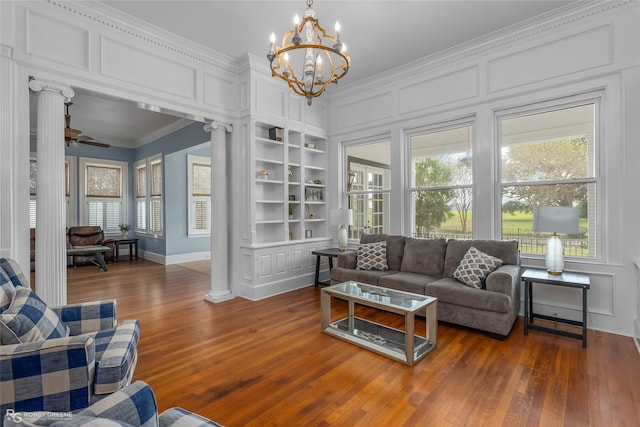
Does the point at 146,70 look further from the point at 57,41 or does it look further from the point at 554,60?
the point at 554,60

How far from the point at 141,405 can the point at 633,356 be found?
3.65 meters

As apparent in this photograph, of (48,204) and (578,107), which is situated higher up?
(578,107)

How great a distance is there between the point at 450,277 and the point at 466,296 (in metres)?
0.60

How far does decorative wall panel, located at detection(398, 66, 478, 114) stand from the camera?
4.00 m

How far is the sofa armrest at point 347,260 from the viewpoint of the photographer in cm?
430

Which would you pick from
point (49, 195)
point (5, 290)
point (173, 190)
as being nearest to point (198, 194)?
point (173, 190)

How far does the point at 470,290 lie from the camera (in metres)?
3.15

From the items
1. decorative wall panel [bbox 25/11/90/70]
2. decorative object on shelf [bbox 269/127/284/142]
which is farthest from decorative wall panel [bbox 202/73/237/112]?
decorative wall panel [bbox 25/11/90/70]

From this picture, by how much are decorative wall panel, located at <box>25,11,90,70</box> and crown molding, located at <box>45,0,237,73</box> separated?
0.17 meters

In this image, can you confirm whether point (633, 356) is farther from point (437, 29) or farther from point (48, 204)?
point (48, 204)

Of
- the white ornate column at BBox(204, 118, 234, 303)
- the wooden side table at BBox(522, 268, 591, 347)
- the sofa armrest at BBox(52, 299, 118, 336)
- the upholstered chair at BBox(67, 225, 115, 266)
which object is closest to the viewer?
the sofa armrest at BBox(52, 299, 118, 336)

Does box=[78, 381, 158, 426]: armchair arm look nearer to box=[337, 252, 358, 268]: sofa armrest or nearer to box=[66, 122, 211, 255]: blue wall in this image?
box=[337, 252, 358, 268]: sofa armrest

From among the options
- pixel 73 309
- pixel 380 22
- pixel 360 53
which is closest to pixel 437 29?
pixel 380 22

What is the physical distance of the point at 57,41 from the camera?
2.94m
